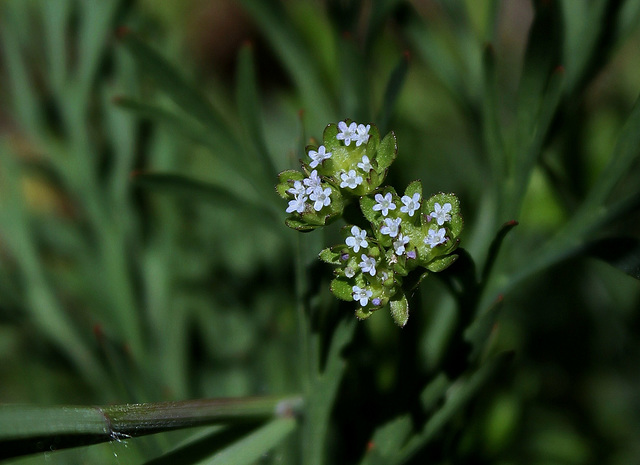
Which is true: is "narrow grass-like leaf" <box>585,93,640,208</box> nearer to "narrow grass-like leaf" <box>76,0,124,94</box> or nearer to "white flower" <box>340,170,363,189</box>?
"white flower" <box>340,170,363,189</box>

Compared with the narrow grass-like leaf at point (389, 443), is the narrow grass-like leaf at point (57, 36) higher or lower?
higher

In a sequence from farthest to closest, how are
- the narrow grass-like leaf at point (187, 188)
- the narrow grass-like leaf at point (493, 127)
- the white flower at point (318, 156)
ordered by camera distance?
the narrow grass-like leaf at point (187, 188), the narrow grass-like leaf at point (493, 127), the white flower at point (318, 156)

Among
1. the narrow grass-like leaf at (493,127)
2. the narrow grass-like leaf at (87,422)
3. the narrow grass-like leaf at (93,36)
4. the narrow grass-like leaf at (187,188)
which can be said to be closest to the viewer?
the narrow grass-like leaf at (87,422)

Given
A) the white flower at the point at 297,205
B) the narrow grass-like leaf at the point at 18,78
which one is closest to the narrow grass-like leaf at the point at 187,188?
the white flower at the point at 297,205

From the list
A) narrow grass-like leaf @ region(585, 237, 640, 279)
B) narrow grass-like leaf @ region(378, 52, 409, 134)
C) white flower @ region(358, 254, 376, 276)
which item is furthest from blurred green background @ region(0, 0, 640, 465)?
white flower @ region(358, 254, 376, 276)

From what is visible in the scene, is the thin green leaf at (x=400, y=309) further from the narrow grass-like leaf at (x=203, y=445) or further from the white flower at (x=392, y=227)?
the narrow grass-like leaf at (x=203, y=445)

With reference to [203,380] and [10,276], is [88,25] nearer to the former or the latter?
[10,276]

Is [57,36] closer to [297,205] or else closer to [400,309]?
[297,205]

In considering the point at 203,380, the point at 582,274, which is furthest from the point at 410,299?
the point at 582,274
